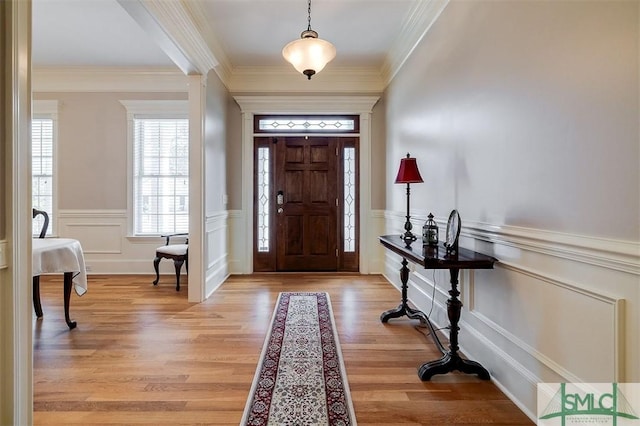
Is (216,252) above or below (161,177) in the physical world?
below

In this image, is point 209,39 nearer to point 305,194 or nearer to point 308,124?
point 308,124

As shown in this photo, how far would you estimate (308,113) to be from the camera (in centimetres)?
491

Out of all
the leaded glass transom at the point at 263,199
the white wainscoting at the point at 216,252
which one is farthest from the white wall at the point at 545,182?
the leaded glass transom at the point at 263,199

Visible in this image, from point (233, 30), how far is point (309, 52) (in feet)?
4.86

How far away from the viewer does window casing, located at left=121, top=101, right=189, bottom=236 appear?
4.84 metres

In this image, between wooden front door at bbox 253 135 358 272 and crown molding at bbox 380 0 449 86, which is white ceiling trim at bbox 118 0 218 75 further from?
crown molding at bbox 380 0 449 86

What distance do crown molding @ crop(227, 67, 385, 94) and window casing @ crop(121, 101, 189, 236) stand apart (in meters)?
0.93

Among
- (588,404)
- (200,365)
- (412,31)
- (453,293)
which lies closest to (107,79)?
(412,31)

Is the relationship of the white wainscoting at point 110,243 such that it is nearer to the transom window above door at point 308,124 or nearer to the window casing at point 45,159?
the window casing at point 45,159

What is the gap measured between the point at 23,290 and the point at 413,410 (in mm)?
1879

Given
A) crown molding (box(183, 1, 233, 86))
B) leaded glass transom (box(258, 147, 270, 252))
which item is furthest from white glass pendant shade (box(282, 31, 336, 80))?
leaded glass transom (box(258, 147, 270, 252))

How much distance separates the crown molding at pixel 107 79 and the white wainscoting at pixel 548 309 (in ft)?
14.5

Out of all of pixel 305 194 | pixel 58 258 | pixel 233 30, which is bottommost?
pixel 58 258

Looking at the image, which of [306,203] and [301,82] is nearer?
[301,82]
